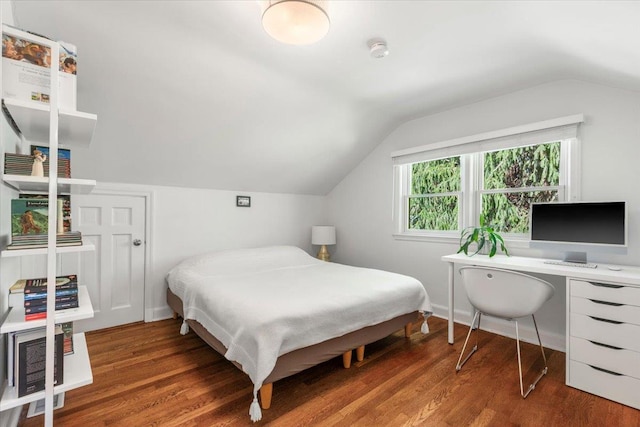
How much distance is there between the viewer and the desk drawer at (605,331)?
1769 millimetres

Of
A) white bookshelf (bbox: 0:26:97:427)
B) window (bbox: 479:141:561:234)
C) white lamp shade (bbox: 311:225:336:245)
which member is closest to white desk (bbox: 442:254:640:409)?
window (bbox: 479:141:561:234)

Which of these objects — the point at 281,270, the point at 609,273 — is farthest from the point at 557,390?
the point at 281,270

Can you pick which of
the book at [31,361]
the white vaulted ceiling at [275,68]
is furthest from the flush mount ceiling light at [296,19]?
the book at [31,361]

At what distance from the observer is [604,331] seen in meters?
1.86

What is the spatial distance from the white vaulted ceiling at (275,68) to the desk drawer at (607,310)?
1.49 meters

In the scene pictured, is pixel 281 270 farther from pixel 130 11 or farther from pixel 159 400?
pixel 130 11

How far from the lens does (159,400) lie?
178 cm

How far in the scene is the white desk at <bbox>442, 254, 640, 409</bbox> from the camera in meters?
1.77

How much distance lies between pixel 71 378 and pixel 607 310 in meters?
2.93

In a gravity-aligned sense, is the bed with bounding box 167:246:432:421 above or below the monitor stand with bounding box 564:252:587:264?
below

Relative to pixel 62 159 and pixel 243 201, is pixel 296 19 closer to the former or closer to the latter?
pixel 62 159

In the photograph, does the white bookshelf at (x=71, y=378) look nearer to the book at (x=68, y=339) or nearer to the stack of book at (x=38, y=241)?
the book at (x=68, y=339)

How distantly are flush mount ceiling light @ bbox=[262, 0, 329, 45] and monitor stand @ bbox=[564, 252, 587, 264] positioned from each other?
2410 millimetres

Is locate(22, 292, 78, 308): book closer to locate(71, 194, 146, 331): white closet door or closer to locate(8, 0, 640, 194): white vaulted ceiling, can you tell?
locate(8, 0, 640, 194): white vaulted ceiling
